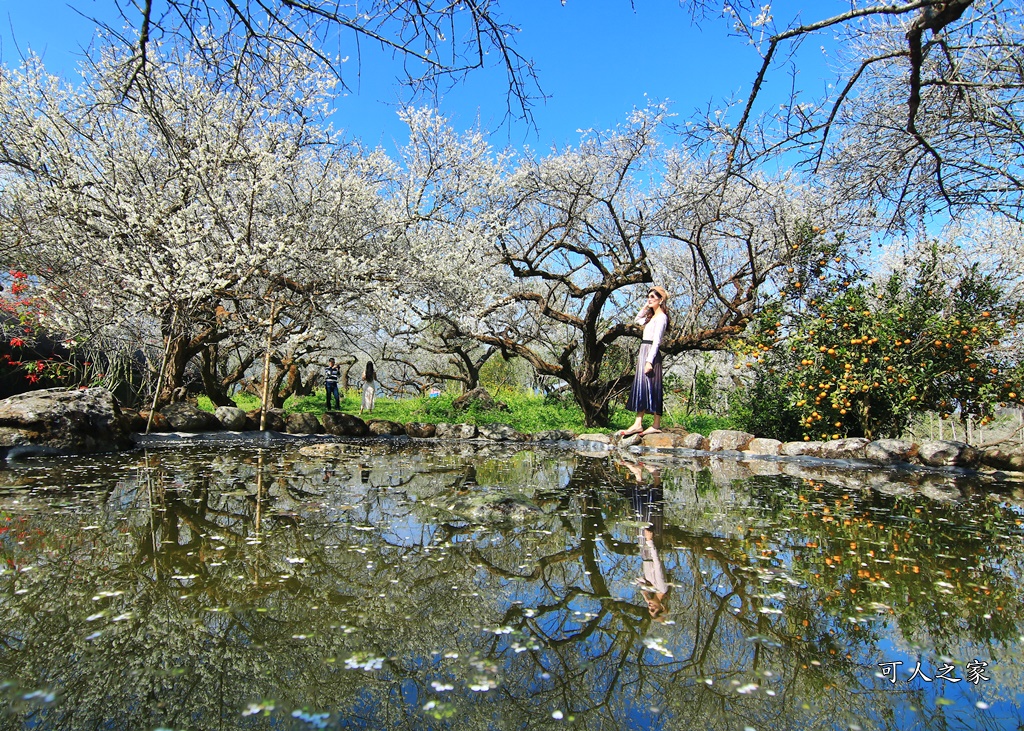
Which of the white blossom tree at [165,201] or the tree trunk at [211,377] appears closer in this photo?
the white blossom tree at [165,201]

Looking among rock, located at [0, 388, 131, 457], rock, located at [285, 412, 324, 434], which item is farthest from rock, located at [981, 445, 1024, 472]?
rock, located at [0, 388, 131, 457]

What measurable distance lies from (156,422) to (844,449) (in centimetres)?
1442

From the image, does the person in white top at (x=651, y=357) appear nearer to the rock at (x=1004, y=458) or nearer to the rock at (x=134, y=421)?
the rock at (x=1004, y=458)

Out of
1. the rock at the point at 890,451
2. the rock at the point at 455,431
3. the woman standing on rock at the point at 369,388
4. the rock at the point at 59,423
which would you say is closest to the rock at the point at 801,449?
the rock at the point at 890,451

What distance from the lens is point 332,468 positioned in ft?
28.7

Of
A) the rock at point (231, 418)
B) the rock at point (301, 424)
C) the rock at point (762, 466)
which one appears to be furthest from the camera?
the rock at point (301, 424)

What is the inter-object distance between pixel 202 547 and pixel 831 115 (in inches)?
290

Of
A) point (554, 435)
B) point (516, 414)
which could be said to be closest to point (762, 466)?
point (554, 435)

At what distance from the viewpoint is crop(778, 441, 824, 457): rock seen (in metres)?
11.5

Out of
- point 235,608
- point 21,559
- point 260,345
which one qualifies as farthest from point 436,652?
point 260,345

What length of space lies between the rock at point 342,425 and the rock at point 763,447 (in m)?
9.85

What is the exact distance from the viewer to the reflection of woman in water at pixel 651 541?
128 inches

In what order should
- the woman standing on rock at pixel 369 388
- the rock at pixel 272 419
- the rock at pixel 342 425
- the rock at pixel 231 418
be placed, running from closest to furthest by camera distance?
1. the rock at pixel 231 418
2. the rock at pixel 272 419
3. the rock at pixel 342 425
4. the woman standing on rock at pixel 369 388

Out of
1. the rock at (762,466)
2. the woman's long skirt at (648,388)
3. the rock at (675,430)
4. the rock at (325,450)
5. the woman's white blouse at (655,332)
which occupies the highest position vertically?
the woman's white blouse at (655,332)
